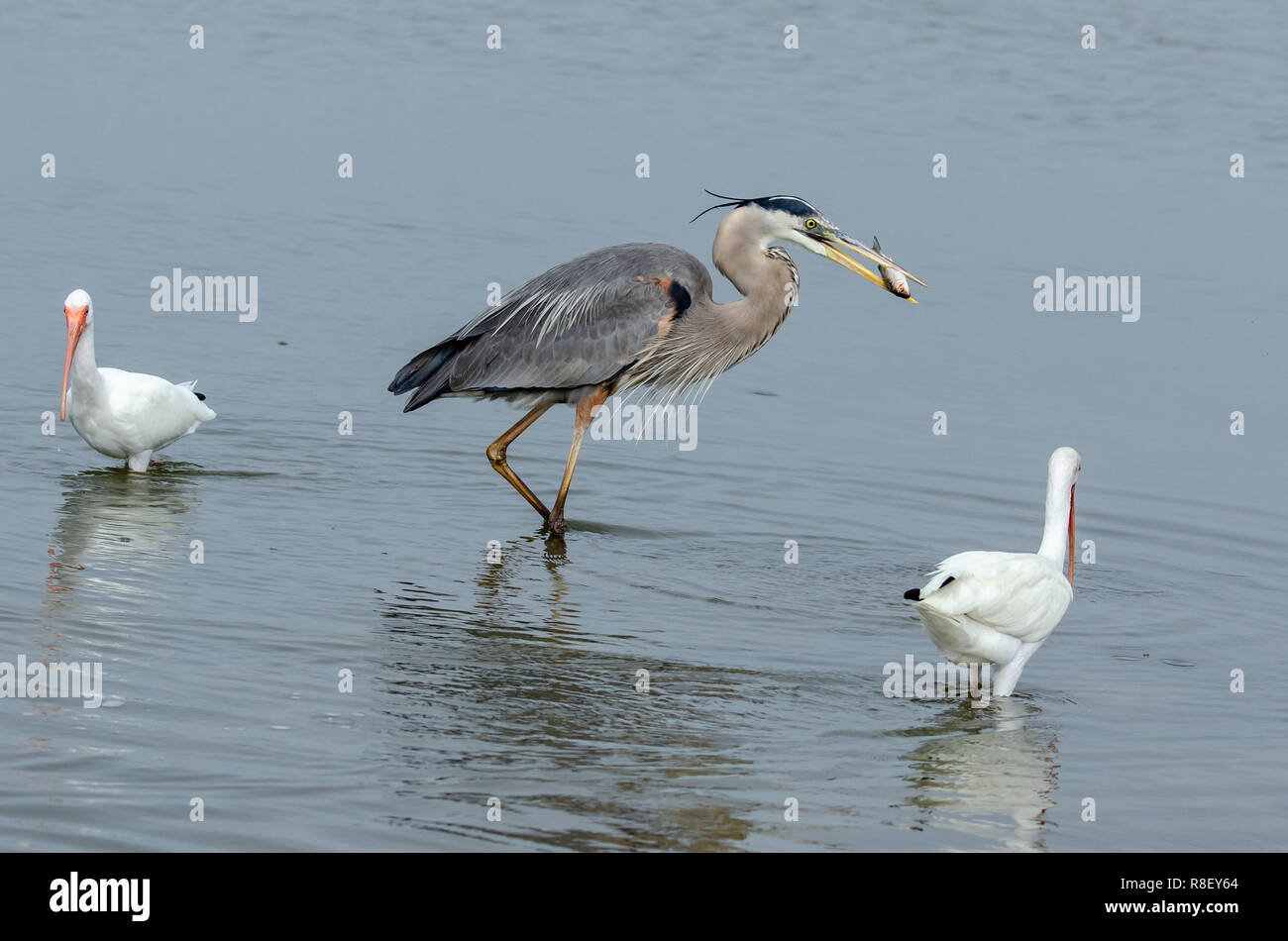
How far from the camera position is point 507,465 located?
11.0m

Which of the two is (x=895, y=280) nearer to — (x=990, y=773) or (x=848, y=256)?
(x=848, y=256)

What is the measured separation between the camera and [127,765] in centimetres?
648

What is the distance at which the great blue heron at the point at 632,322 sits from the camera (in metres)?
10.5

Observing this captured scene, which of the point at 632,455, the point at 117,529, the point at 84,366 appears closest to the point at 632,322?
the point at 632,455

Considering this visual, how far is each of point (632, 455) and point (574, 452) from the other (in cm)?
146

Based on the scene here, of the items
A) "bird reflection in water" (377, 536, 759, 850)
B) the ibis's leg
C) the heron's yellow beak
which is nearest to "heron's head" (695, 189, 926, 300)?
the heron's yellow beak

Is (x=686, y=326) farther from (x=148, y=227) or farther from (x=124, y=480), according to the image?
(x=148, y=227)

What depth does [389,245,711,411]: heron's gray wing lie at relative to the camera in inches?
418

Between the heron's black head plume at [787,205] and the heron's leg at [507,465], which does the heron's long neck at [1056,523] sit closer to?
the heron's black head plume at [787,205]

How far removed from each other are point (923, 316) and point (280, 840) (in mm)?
9864

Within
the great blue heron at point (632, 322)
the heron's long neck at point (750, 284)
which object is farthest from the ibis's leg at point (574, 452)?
the heron's long neck at point (750, 284)

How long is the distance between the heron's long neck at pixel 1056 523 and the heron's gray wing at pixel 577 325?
9.28 feet
